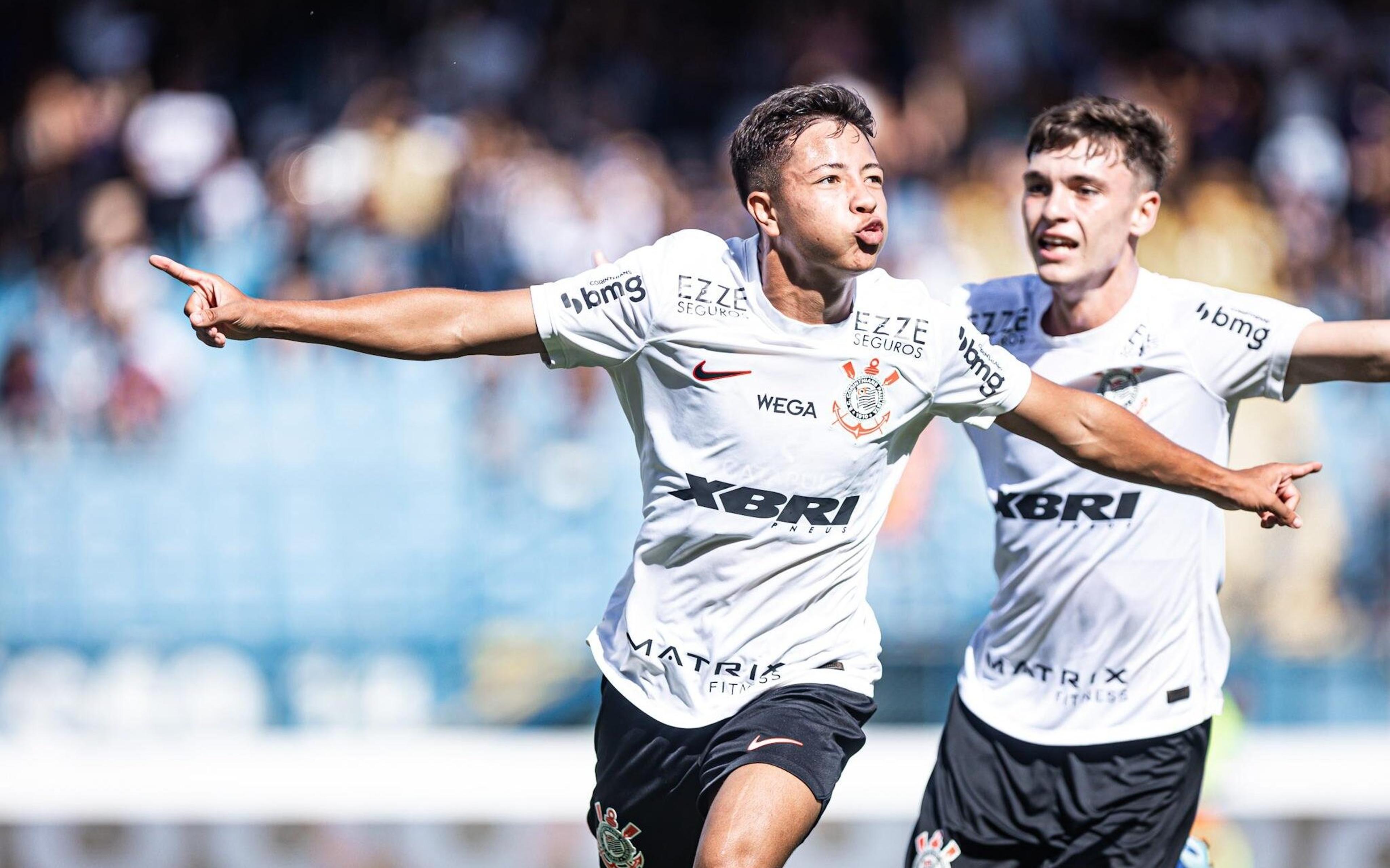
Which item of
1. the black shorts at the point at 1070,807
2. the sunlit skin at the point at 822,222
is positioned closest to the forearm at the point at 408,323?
the sunlit skin at the point at 822,222

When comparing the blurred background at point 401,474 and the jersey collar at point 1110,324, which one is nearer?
the jersey collar at point 1110,324

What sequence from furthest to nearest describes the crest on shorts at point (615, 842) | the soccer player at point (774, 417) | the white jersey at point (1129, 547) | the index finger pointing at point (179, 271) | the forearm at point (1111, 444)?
the white jersey at point (1129, 547) < the crest on shorts at point (615, 842) < the forearm at point (1111, 444) < the soccer player at point (774, 417) < the index finger pointing at point (179, 271)

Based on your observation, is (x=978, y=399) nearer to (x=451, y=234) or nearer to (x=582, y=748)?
(x=582, y=748)

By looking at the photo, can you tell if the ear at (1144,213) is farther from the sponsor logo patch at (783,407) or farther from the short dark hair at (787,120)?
the sponsor logo patch at (783,407)

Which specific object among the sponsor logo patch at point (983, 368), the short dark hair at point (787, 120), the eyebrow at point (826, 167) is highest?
the short dark hair at point (787, 120)

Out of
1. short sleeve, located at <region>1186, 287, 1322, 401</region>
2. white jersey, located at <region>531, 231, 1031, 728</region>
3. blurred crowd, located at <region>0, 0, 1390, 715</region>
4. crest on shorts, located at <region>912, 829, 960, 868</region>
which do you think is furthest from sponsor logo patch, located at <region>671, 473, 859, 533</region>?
blurred crowd, located at <region>0, 0, 1390, 715</region>

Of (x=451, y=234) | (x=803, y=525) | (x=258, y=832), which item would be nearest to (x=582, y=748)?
(x=258, y=832)

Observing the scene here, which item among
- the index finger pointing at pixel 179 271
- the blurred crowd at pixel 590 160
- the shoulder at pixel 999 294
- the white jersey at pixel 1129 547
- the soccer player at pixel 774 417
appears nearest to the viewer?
the index finger pointing at pixel 179 271

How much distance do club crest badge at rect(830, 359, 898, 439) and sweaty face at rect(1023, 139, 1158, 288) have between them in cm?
91

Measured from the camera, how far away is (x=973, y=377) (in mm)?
4730

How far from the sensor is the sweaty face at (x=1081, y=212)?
535 centimetres

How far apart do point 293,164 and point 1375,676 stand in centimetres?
772

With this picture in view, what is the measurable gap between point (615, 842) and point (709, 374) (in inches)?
56.4

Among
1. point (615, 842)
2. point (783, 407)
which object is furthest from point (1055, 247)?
point (615, 842)
